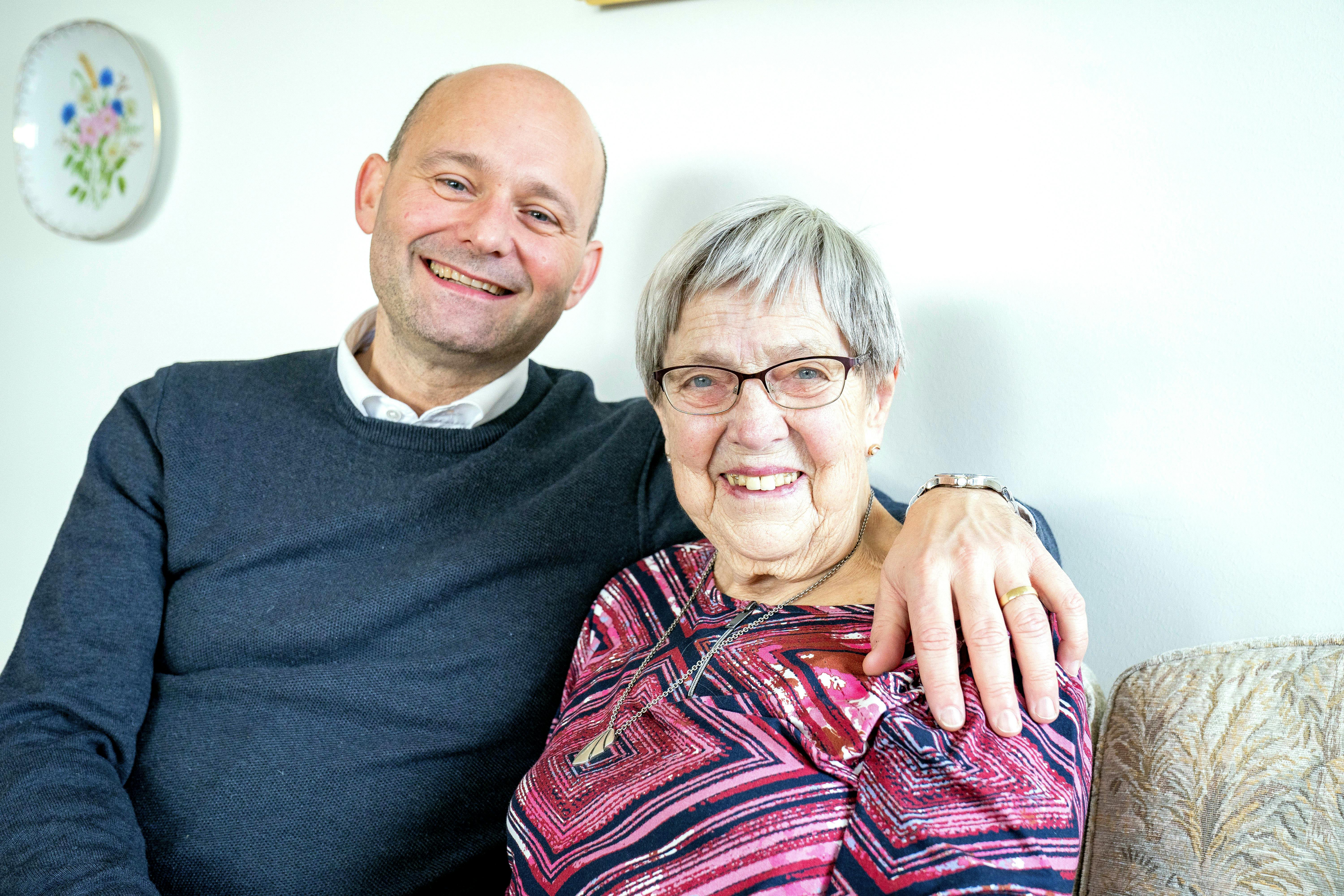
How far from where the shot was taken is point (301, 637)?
1.37 meters

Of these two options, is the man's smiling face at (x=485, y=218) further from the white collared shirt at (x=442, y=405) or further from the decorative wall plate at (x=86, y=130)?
the decorative wall plate at (x=86, y=130)

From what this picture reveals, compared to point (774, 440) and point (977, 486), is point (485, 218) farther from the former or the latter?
point (977, 486)

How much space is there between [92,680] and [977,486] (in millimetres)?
1309

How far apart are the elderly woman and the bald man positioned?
0.52ft

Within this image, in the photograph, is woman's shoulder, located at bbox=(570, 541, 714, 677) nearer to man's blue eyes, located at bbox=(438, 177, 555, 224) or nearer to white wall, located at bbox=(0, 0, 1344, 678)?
white wall, located at bbox=(0, 0, 1344, 678)

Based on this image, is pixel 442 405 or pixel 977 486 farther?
pixel 442 405

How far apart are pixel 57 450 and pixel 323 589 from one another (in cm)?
148

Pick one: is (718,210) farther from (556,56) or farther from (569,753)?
(569,753)

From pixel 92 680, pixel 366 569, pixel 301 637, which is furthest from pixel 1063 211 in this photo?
pixel 92 680

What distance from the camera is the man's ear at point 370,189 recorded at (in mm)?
1710

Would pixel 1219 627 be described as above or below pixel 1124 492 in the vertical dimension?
below

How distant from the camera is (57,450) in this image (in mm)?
2389

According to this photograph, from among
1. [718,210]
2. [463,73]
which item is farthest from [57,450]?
[718,210]

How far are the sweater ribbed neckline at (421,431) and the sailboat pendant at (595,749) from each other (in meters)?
0.61
